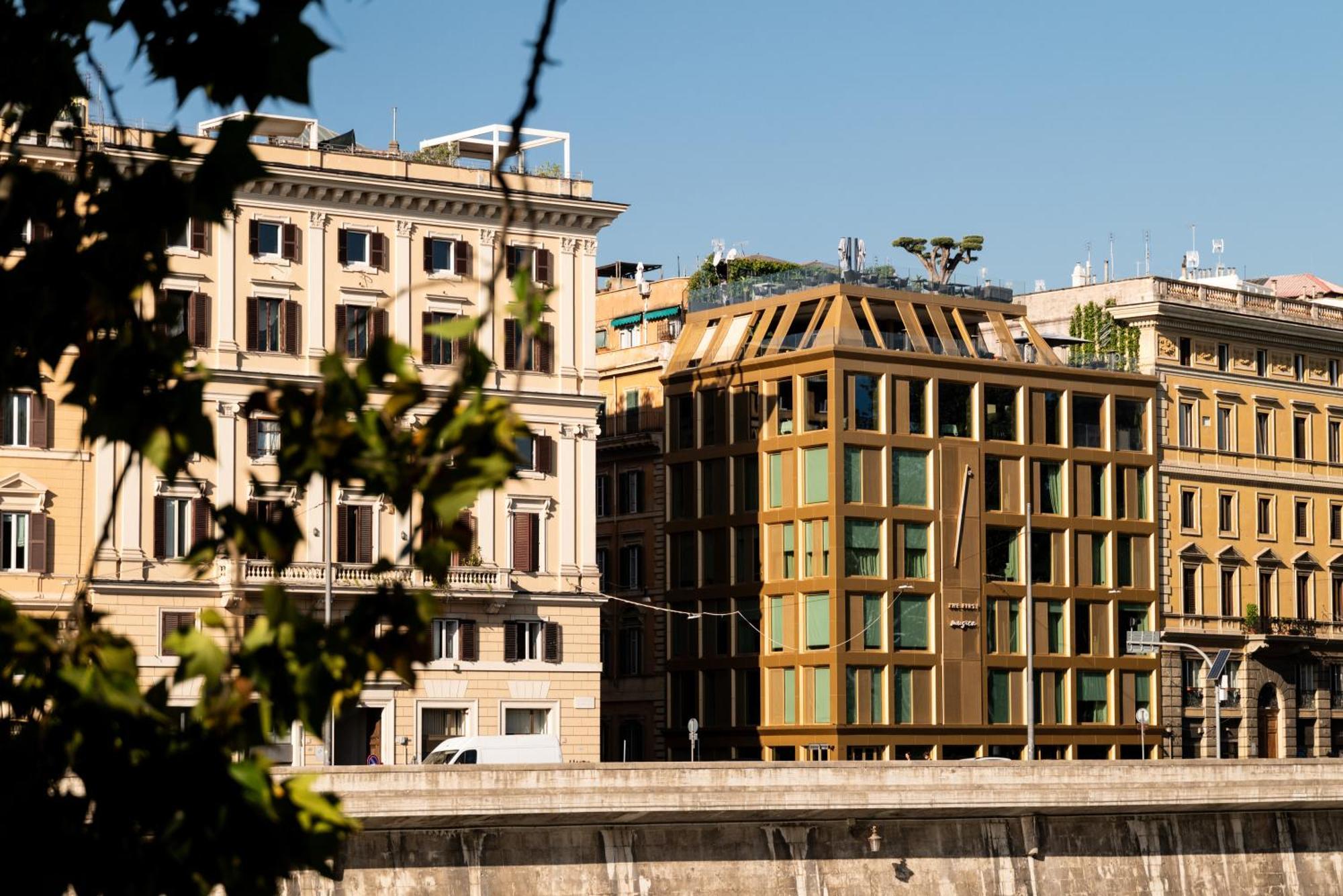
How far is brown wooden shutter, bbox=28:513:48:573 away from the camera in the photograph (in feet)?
208

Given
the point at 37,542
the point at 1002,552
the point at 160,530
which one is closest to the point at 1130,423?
the point at 1002,552

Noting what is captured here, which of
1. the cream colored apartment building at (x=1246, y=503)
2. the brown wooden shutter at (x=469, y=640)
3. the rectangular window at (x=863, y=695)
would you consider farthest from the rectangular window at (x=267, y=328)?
the cream colored apartment building at (x=1246, y=503)

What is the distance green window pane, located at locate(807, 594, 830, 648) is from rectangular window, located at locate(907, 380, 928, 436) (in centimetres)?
621

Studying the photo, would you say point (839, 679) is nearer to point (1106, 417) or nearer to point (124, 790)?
point (1106, 417)

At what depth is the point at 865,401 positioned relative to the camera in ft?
254

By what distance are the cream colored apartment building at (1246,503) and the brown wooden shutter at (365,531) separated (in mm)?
29074

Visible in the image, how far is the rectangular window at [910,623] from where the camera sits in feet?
253

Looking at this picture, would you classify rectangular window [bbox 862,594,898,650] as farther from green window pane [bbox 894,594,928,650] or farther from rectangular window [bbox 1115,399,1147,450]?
rectangular window [bbox 1115,399,1147,450]

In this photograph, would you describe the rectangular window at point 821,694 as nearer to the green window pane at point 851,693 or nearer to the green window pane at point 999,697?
the green window pane at point 851,693

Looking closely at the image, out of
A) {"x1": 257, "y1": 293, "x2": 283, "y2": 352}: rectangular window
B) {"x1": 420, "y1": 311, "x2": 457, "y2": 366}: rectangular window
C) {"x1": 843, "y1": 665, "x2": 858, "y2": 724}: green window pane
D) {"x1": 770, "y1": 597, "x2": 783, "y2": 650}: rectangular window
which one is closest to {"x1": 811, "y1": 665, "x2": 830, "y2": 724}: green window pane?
{"x1": 843, "y1": 665, "x2": 858, "y2": 724}: green window pane

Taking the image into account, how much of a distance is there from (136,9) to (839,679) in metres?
67.9

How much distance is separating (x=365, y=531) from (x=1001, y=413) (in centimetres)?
2285

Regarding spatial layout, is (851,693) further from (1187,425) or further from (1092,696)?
(1187,425)

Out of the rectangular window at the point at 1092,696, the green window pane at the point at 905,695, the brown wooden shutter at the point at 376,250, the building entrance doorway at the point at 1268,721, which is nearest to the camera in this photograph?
the brown wooden shutter at the point at 376,250
